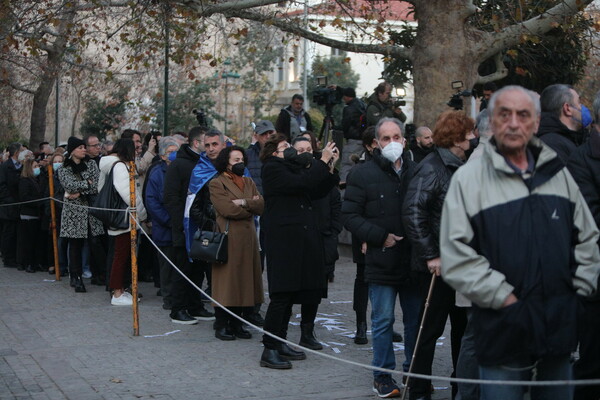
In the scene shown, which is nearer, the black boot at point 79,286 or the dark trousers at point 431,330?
the dark trousers at point 431,330

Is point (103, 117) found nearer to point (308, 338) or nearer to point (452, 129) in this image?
point (308, 338)

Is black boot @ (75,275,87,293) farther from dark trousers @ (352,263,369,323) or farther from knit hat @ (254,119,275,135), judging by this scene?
dark trousers @ (352,263,369,323)

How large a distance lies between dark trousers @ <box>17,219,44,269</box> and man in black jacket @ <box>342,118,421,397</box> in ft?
32.3

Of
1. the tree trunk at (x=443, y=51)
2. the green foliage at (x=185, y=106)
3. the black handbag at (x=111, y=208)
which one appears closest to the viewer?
the black handbag at (x=111, y=208)

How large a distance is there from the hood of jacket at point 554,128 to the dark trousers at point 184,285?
4954mm

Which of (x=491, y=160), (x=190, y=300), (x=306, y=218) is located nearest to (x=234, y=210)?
(x=306, y=218)

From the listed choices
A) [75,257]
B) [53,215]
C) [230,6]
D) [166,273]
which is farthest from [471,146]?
[230,6]

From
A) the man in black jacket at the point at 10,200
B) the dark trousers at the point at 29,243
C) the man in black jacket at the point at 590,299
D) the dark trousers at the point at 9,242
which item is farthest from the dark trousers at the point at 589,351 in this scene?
the dark trousers at the point at 9,242

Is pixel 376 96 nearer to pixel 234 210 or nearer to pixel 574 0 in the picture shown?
pixel 574 0

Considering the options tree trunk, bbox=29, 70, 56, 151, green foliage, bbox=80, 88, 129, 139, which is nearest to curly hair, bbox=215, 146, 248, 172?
tree trunk, bbox=29, 70, 56, 151

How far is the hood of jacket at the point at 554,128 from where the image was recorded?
6570 mm

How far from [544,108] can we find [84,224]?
823 centimetres

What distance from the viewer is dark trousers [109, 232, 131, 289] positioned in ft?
39.0

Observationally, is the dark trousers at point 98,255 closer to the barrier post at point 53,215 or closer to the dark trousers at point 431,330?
the barrier post at point 53,215
